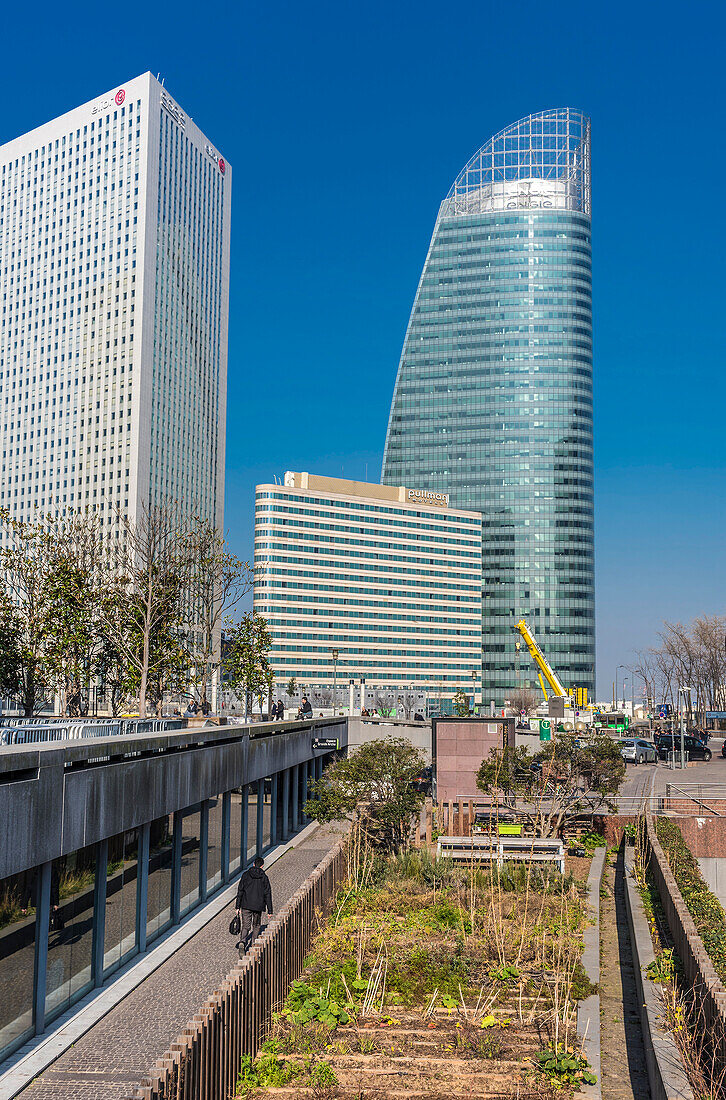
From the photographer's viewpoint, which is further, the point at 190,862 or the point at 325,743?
the point at 325,743

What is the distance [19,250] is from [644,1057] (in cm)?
20320

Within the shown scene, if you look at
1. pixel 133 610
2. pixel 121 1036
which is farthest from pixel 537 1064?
pixel 133 610

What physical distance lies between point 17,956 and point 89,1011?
2319 mm

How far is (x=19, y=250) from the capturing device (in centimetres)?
19575

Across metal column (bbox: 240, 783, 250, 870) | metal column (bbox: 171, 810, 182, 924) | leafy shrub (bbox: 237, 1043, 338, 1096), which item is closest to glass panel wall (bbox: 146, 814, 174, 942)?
metal column (bbox: 171, 810, 182, 924)

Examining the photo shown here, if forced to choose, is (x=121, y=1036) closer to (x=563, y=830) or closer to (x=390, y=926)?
(x=390, y=926)

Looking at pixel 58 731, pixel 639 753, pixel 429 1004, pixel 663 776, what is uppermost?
pixel 58 731

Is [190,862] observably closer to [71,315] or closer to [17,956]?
[17,956]

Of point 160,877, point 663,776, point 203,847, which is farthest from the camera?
point 663,776

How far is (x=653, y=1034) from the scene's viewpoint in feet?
43.5

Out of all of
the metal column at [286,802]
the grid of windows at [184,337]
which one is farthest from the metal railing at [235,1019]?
the grid of windows at [184,337]

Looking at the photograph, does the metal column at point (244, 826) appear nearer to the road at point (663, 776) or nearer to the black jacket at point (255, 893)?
the black jacket at point (255, 893)

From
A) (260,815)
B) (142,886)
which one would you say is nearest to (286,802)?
(260,815)

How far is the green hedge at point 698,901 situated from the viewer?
15.9 m
